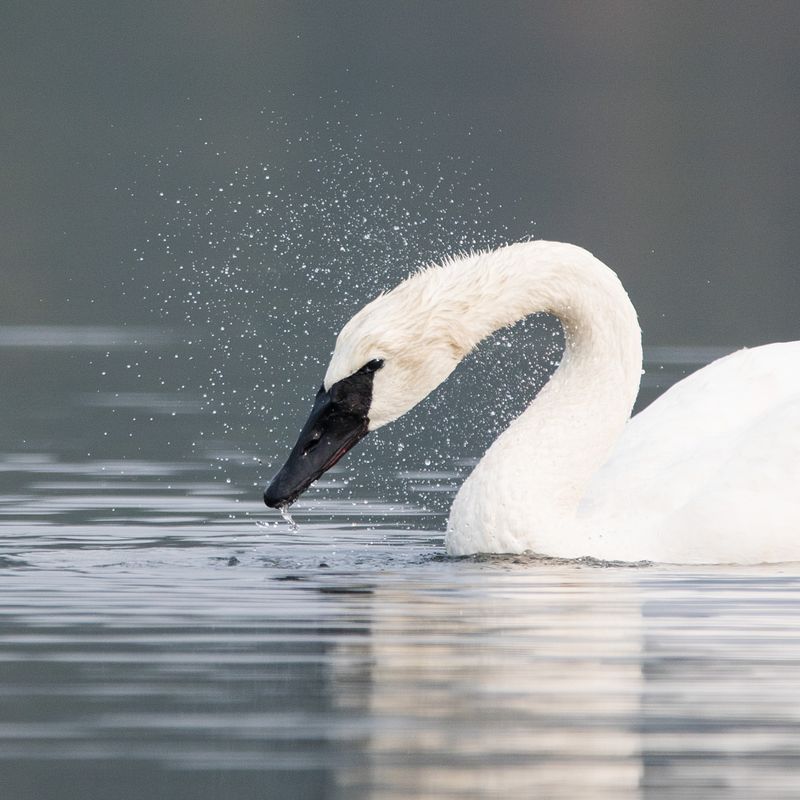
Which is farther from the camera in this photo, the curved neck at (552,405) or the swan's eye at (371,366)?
the curved neck at (552,405)

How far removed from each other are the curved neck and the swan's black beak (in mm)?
565

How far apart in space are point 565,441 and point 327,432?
110 centimetres

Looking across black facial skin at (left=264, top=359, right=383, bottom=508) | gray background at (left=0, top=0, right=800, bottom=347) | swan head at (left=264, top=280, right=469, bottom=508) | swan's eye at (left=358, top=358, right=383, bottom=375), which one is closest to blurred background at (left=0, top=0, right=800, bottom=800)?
gray background at (left=0, top=0, right=800, bottom=347)

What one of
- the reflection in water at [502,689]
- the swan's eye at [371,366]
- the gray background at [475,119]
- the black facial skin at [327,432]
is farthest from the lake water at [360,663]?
the gray background at [475,119]

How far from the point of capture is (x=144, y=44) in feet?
252

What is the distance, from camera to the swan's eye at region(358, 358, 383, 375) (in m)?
11.5

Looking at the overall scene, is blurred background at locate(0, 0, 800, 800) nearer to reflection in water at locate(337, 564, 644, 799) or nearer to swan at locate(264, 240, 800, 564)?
reflection in water at locate(337, 564, 644, 799)

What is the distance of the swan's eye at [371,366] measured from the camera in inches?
453

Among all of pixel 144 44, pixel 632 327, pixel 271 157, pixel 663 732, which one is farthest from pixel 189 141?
pixel 663 732

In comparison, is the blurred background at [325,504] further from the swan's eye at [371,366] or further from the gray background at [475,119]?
the swan's eye at [371,366]

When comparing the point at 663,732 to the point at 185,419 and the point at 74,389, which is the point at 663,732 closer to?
the point at 185,419

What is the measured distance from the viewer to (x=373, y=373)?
11539mm

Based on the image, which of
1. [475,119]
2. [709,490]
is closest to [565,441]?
[709,490]

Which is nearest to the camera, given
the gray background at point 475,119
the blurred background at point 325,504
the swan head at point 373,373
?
the blurred background at point 325,504
